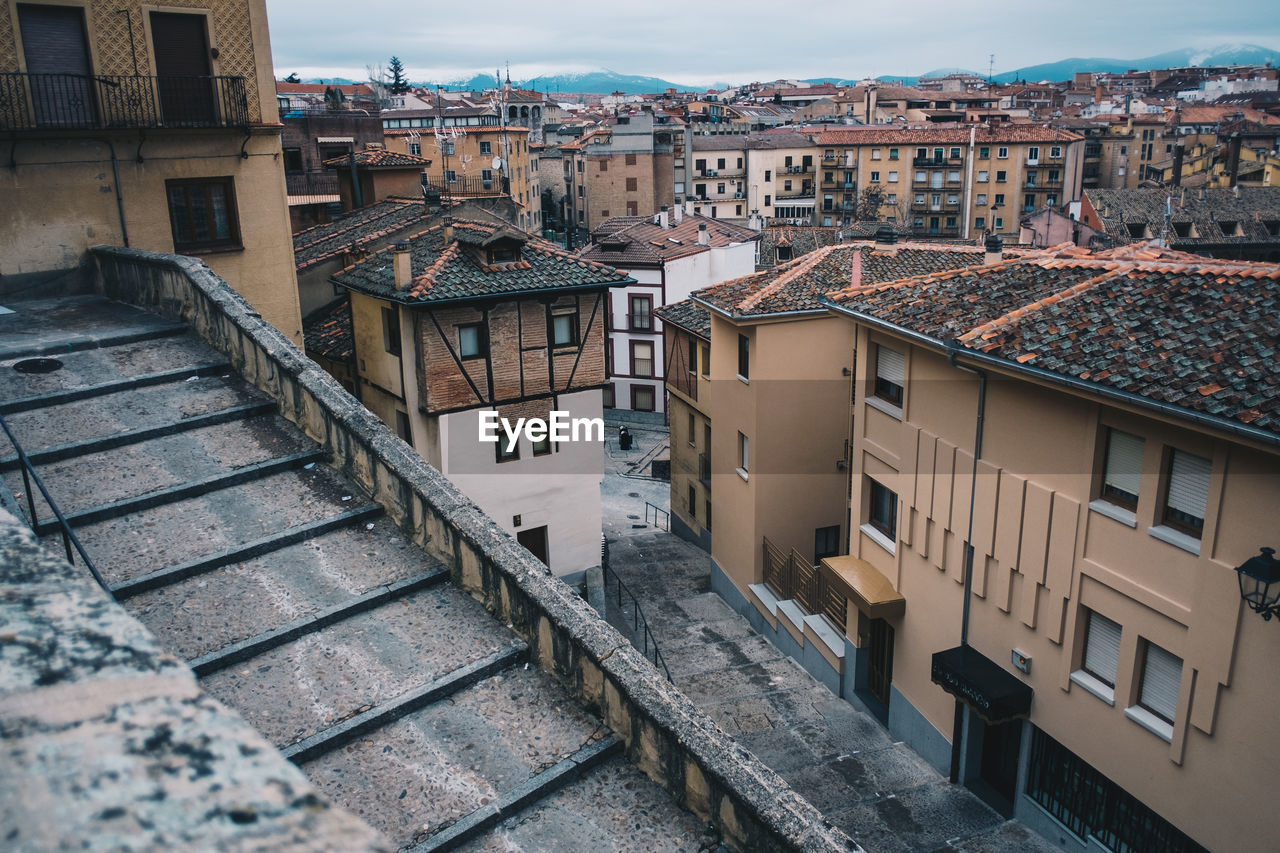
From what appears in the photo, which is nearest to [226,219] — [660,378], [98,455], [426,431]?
[426,431]

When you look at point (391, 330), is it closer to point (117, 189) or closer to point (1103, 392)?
point (117, 189)

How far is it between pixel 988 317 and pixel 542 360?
11634mm

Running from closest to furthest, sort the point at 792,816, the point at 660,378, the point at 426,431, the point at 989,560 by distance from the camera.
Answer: the point at 792,816 → the point at 989,560 → the point at 426,431 → the point at 660,378

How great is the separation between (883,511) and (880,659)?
3198mm

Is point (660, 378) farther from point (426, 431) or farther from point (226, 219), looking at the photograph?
point (226, 219)

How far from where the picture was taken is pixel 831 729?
1953 centimetres

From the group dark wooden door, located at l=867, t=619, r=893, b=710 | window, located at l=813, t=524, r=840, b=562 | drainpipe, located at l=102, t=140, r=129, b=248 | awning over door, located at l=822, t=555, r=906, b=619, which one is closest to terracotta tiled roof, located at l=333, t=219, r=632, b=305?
drainpipe, located at l=102, t=140, r=129, b=248

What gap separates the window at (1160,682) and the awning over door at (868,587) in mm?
5537

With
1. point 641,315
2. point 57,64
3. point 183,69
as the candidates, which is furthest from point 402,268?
point 641,315

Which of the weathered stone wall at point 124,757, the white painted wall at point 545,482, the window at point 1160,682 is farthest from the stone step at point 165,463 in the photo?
the white painted wall at point 545,482

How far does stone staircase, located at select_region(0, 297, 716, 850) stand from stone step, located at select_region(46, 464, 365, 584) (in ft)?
0.06

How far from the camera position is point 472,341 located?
904 inches

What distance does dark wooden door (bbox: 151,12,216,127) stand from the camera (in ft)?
55.0

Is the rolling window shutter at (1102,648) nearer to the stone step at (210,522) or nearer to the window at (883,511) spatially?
the window at (883,511)
